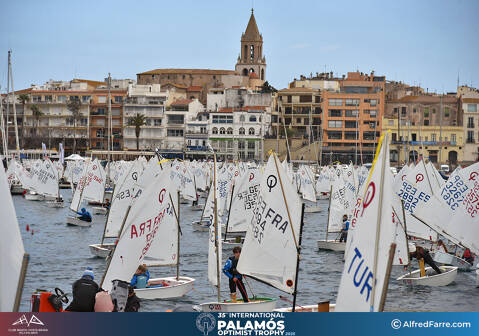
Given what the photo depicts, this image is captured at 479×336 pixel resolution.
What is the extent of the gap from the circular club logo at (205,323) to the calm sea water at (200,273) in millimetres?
4408

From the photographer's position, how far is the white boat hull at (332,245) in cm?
3406

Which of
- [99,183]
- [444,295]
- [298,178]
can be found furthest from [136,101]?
[444,295]

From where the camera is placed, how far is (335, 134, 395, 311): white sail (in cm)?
1096

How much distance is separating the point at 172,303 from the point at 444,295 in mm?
8714

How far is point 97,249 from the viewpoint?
1221 inches

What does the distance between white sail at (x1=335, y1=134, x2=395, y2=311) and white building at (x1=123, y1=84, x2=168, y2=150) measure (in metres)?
129

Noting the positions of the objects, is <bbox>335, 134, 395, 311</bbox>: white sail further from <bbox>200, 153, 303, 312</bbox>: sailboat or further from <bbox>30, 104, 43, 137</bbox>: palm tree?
<bbox>30, 104, 43, 137</bbox>: palm tree

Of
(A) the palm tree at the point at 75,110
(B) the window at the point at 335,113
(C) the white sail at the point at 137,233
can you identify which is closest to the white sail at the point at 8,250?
(C) the white sail at the point at 137,233

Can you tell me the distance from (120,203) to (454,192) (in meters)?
13.6

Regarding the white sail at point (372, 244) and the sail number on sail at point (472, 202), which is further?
the sail number on sail at point (472, 202)

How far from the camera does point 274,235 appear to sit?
1775 centimetres

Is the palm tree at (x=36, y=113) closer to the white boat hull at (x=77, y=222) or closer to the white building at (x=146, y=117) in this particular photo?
the white building at (x=146, y=117)

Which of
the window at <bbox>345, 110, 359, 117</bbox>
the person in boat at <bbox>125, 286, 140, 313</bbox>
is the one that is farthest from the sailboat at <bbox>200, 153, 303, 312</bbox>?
the window at <bbox>345, 110, 359, 117</bbox>

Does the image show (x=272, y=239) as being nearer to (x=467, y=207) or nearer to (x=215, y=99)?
(x=467, y=207)
